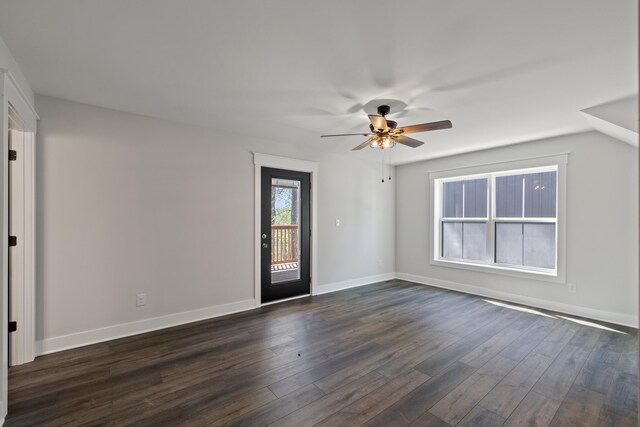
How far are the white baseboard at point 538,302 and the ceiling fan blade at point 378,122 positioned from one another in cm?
302

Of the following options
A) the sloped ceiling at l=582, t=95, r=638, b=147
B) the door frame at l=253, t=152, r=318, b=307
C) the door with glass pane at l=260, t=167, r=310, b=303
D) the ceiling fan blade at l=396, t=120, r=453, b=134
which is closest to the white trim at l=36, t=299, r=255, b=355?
the door frame at l=253, t=152, r=318, b=307

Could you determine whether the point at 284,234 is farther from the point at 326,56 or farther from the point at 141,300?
the point at 326,56

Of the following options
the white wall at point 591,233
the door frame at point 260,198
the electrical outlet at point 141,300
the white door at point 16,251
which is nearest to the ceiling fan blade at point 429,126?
the door frame at point 260,198

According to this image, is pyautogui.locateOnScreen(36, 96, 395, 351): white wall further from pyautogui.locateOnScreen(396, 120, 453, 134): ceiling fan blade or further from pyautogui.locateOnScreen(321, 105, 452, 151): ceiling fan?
pyautogui.locateOnScreen(396, 120, 453, 134): ceiling fan blade

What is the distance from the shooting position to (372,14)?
186 centimetres

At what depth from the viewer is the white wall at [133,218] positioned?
3.01 metres

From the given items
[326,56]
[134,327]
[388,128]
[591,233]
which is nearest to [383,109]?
[388,128]

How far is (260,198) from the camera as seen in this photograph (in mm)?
4379

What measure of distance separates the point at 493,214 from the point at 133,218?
520 centimetres

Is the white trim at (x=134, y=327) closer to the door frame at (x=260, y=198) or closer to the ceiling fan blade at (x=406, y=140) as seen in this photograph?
the door frame at (x=260, y=198)

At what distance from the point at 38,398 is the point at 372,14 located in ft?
11.6

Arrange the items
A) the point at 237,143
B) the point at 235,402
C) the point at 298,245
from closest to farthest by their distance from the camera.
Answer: the point at 235,402 → the point at 237,143 → the point at 298,245

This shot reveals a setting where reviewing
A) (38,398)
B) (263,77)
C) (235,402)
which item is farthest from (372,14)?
(38,398)

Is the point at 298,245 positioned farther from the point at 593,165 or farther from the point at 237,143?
the point at 593,165
